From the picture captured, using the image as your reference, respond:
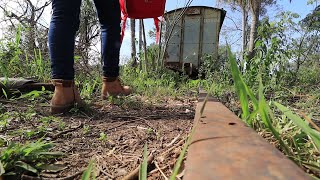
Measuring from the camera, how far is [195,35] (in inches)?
400

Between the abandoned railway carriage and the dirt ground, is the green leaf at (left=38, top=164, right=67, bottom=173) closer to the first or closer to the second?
the dirt ground

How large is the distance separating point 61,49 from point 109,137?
0.78 meters

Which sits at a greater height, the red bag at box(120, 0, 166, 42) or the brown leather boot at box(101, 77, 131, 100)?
the red bag at box(120, 0, 166, 42)

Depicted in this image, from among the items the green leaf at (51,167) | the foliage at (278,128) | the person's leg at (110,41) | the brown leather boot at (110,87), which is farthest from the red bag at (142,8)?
Result: the green leaf at (51,167)

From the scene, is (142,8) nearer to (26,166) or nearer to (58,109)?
(58,109)

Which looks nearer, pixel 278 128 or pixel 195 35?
pixel 278 128

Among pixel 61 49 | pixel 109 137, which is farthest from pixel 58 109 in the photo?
pixel 109 137

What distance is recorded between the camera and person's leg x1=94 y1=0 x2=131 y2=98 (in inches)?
90.1

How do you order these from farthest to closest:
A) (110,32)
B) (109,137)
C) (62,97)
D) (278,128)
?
(110,32), (62,97), (109,137), (278,128)

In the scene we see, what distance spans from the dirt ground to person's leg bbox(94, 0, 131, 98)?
0.46 meters

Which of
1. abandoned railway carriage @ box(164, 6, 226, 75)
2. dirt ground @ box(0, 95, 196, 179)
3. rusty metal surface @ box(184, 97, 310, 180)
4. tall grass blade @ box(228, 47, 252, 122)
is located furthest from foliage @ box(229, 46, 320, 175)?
abandoned railway carriage @ box(164, 6, 226, 75)

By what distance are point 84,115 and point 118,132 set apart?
476mm

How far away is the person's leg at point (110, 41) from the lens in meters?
2.29

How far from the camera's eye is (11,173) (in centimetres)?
80
